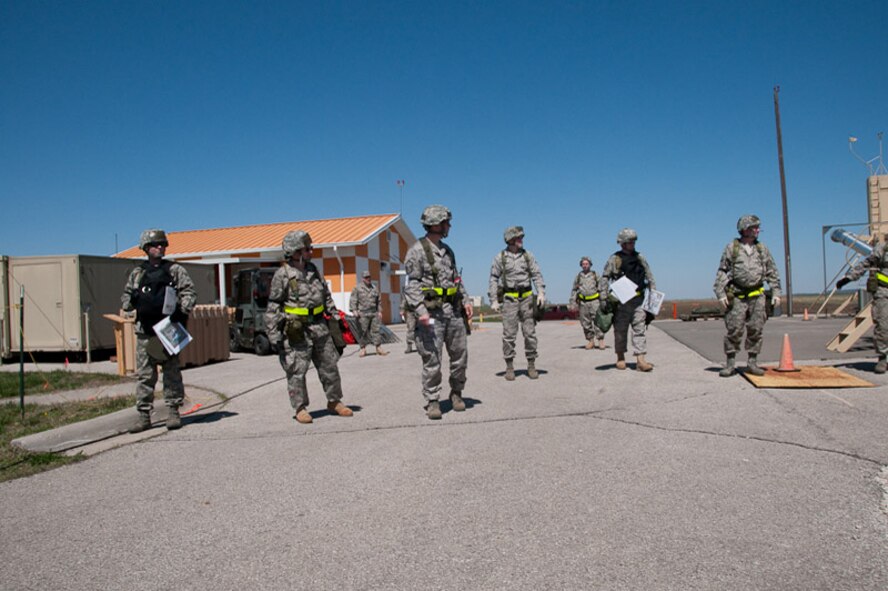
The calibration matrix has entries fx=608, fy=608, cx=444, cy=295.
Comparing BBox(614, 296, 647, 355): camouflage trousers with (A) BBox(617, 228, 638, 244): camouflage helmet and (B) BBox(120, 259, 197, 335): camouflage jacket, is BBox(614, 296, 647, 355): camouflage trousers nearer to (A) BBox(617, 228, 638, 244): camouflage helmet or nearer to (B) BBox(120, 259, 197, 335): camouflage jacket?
(A) BBox(617, 228, 638, 244): camouflage helmet

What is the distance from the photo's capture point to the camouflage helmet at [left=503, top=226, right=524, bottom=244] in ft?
29.3

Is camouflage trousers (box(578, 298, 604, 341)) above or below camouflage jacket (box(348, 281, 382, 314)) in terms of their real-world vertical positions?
below

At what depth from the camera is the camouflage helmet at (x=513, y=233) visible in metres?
8.92

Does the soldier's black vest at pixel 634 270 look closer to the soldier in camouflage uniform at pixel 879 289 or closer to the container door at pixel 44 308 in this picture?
the soldier in camouflage uniform at pixel 879 289

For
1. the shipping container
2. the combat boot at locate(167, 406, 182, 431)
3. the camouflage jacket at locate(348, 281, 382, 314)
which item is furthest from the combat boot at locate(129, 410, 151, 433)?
the shipping container

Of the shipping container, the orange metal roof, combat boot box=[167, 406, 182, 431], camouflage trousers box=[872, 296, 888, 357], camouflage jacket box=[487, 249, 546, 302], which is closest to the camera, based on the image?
combat boot box=[167, 406, 182, 431]

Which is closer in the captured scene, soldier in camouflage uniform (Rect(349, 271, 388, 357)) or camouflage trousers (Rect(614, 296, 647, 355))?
camouflage trousers (Rect(614, 296, 647, 355))

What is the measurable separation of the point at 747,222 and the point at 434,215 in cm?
443

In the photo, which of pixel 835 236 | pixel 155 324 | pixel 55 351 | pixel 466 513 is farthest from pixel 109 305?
pixel 835 236

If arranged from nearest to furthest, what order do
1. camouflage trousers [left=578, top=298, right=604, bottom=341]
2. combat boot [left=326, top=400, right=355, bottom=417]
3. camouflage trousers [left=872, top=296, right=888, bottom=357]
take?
combat boot [left=326, top=400, right=355, bottom=417], camouflage trousers [left=872, top=296, right=888, bottom=357], camouflage trousers [left=578, top=298, right=604, bottom=341]

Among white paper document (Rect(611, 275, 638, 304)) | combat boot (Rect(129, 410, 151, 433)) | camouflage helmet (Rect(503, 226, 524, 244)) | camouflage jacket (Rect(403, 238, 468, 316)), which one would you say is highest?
camouflage helmet (Rect(503, 226, 524, 244))

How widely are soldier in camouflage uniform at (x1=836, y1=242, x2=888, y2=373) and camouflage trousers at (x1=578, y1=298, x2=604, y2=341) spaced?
5901 millimetres

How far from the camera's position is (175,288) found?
267 inches

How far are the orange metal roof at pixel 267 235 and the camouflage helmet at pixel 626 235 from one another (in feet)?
57.8
